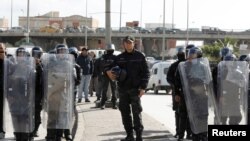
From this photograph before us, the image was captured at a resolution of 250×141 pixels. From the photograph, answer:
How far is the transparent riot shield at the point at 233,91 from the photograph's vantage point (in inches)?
363

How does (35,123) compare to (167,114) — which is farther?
(167,114)

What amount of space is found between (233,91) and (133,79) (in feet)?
5.50

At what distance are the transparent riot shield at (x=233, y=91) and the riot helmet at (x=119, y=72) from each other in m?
1.60

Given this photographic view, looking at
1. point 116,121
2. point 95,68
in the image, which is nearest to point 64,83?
point 116,121

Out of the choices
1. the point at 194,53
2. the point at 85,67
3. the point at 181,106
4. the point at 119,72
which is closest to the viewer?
the point at 194,53

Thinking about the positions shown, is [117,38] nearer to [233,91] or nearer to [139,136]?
[139,136]

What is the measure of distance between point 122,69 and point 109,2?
7.09 metres

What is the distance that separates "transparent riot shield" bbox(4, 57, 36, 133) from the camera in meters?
9.16

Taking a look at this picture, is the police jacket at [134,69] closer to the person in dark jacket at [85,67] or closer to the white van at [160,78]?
the person in dark jacket at [85,67]

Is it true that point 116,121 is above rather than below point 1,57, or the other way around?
below

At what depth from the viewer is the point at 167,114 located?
1669 centimetres

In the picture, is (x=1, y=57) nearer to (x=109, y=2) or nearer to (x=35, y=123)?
(x=35, y=123)

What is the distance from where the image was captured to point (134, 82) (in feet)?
31.9

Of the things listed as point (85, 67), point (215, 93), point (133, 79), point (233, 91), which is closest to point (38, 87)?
point (133, 79)
